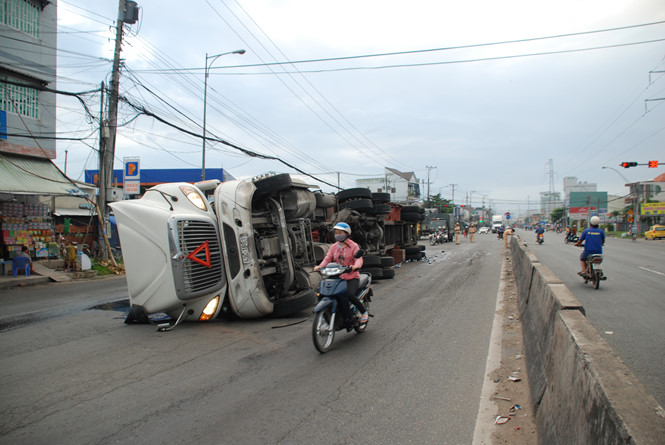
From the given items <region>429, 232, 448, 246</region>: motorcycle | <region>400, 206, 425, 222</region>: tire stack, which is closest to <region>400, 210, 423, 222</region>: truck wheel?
<region>400, 206, 425, 222</region>: tire stack

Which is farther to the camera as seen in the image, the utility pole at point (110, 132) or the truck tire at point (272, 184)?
the utility pole at point (110, 132)

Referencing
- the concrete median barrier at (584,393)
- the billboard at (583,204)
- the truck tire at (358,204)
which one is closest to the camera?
the concrete median barrier at (584,393)

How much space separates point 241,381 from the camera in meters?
4.67

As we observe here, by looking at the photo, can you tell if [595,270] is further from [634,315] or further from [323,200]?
[323,200]

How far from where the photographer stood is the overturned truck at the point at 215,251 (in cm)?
677

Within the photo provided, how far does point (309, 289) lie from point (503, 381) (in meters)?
4.41

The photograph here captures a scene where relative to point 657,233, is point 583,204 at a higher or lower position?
higher

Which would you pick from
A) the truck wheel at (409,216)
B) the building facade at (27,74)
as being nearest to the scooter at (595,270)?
the truck wheel at (409,216)

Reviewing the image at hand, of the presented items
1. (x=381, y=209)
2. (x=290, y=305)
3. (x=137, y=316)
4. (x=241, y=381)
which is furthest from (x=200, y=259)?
(x=381, y=209)

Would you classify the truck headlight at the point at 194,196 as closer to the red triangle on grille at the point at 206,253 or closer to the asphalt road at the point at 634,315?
the red triangle on grille at the point at 206,253

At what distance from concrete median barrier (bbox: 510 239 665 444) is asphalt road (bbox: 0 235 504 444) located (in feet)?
2.42

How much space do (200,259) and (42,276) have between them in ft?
34.4

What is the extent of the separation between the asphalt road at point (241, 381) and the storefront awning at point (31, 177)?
823 cm

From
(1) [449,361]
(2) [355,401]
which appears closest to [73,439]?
(2) [355,401]
